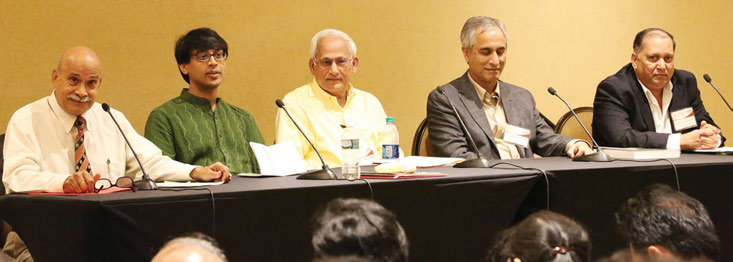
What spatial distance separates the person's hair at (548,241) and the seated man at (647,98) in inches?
100

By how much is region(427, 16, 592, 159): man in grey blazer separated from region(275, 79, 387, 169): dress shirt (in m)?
0.31

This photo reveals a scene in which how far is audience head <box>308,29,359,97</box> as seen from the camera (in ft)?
11.7

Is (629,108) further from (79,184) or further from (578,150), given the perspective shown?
(79,184)

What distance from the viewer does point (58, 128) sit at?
256 cm

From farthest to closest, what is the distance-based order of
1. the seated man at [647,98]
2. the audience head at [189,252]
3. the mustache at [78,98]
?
the seated man at [647,98], the mustache at [78,98], the audience head at [189,252]

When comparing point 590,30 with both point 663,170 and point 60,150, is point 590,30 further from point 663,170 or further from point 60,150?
point 60,150

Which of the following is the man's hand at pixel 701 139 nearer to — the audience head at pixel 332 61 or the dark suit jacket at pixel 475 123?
the dark suit jacket at pixel 475 123

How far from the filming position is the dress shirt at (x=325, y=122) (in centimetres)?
337

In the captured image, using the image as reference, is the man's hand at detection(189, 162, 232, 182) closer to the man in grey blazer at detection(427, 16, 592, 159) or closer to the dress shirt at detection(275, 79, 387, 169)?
the dress shirt at detection(275, 79, 387, 169)

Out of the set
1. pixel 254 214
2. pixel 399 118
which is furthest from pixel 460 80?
pixel 254 214

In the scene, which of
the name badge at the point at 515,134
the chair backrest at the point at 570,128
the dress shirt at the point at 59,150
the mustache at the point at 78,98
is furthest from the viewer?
the chair backrest at the point at 570,128

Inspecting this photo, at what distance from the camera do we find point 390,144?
3.35m

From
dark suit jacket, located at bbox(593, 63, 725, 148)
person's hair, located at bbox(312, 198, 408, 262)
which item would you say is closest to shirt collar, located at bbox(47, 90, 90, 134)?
person's hair, located at bbox(312, 198, 408, 262)

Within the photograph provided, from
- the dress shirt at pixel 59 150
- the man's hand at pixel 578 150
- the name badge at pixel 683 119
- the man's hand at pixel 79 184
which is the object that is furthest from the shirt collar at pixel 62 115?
the name badge at pixel 683 119
